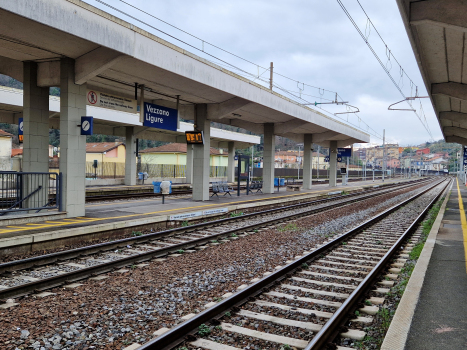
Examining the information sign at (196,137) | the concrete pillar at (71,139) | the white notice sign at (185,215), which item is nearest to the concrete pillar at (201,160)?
the information sign at (196,137)

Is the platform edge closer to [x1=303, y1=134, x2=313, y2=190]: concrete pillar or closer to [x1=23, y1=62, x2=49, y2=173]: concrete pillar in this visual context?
[x1=23, y1=62, x2=49, y2=173]: concrete pillar

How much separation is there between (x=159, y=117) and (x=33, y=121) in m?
5.12

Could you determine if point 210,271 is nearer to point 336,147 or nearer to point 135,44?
point 135,44

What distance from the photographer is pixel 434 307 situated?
201 inches

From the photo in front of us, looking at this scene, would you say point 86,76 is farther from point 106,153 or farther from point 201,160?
point 106,153

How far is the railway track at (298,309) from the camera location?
14.3 feet

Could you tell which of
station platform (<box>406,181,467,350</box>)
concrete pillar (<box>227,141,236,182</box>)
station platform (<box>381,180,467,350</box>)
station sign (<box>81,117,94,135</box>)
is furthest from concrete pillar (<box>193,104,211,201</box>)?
concrete pillar (<box>227,141,236,182</box>)

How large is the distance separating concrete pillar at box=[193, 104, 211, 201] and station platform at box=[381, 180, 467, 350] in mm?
11595

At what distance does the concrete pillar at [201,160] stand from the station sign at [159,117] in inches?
87.9

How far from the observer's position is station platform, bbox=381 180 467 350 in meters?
4.07

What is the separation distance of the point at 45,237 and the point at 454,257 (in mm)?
8795

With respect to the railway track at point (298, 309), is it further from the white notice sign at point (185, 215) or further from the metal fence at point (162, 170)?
the metal fence at point (162, 170)

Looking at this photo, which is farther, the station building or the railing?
the railing

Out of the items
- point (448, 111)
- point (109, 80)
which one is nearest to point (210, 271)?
point (109, 80)
